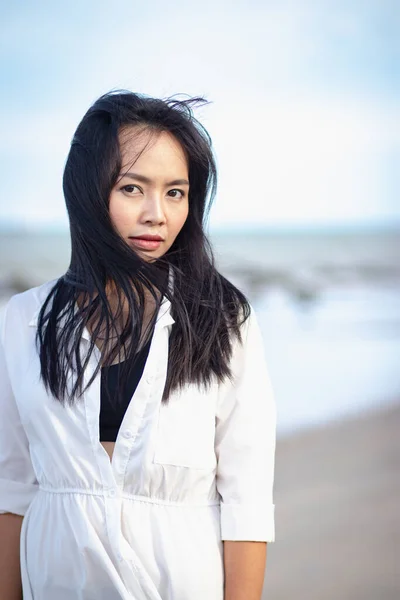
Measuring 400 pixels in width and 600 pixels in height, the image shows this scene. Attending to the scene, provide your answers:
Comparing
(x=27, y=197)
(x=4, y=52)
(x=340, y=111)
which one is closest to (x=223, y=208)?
(x=340, y=111)

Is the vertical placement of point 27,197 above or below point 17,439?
above

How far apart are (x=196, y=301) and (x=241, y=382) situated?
18 cm

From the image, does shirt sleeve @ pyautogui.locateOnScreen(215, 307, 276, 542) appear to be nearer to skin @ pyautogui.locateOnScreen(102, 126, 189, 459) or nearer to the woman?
the woman

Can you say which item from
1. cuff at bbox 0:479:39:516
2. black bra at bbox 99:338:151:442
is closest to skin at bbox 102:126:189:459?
black bra at bbox 99:338:151:442

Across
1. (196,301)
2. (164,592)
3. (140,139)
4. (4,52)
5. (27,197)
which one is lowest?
(164,592)

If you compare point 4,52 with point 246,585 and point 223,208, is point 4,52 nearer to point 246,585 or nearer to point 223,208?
point 223,208

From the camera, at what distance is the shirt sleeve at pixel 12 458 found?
5.15 ft

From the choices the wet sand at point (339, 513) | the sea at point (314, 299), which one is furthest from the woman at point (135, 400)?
the wet sand at point (339, 513)

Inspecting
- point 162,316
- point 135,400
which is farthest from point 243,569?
point 162,316

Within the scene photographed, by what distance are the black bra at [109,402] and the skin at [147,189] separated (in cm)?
10

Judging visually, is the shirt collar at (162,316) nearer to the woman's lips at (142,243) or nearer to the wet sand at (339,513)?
the woman's lips at (142,243)

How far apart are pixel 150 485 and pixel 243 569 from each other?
210 millimetres

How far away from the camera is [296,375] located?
5590 millimetres

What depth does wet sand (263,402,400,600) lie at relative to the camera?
333 cm
